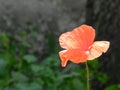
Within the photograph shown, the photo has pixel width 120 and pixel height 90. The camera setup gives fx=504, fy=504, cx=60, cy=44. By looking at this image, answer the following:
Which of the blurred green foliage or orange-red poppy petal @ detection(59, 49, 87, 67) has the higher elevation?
the blurred green foliage

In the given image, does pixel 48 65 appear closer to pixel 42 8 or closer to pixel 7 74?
pixel 7 74

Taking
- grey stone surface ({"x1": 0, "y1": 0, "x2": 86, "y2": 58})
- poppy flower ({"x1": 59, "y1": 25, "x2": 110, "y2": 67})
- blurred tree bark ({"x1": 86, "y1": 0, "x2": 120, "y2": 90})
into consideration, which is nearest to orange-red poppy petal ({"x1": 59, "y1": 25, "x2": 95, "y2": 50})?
poppy flower ({"x1": 59, "y1": 25, "x2": 110, "y2": 67})

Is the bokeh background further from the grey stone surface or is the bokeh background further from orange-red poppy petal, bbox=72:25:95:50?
orange-red poppy petal, bbox=72:25:95:50

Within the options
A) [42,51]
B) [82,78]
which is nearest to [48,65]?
[82,78]

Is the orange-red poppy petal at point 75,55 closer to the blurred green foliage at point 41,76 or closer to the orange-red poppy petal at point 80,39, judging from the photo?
the orange-red poppy petal at point 80,39

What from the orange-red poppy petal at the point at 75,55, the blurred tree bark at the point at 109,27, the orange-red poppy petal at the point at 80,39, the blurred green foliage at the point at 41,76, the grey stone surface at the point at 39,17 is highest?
the grey stone surface at the point at 39,17

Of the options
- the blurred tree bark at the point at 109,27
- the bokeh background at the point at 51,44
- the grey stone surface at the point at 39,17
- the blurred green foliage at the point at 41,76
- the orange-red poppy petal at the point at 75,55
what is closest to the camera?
the orange-red poppy petal at the point at 75,55

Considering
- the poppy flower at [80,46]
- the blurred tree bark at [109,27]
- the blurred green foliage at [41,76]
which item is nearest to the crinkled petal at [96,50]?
the poppy flower at [80,46]
